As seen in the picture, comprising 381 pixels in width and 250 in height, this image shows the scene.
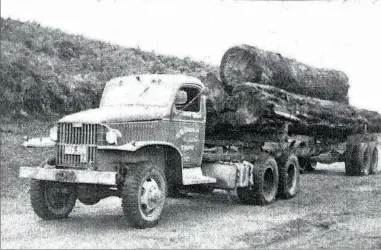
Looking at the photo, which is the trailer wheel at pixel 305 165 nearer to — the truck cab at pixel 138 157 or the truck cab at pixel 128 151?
the truck cab at pixel 138 157

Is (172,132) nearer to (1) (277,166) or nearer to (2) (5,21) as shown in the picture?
(1) (277,166)

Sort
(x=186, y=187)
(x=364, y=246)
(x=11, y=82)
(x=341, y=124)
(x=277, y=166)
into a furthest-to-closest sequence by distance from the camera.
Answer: (x=341, y=124) → (x=11, y=82) → (x=277, y=166) → (x=186, y=187) → (x=364, y=246)

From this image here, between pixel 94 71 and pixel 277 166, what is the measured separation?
6.93 m

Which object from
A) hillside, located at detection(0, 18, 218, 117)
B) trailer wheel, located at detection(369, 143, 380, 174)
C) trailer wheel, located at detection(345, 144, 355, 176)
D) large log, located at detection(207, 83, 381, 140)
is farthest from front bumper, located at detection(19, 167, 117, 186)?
trailer wheel, located at detection(369, 143, 380, 174)

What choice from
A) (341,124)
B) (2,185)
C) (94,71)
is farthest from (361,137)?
(2,185)

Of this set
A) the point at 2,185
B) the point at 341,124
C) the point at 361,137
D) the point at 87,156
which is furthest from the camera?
the point at 361,137

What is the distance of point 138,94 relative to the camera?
864cm

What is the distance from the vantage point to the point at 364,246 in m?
6.74

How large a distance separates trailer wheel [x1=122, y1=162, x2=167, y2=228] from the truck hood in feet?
2.27

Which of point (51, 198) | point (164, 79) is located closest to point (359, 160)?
point (164, 79)

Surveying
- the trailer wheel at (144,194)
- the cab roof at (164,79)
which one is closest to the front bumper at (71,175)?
the trailer wheel at (144,194)

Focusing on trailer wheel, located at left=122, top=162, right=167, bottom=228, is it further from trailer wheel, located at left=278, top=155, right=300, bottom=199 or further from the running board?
trailer wheel, located at left=278, top=155, right=300, bottom=199

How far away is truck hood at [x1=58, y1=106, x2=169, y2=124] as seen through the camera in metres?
7.43

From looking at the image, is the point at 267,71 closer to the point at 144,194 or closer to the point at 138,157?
the point at 138,157
